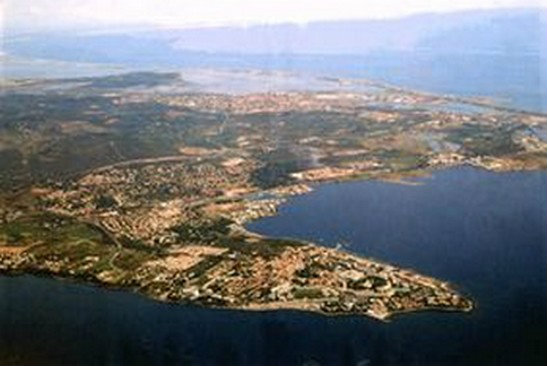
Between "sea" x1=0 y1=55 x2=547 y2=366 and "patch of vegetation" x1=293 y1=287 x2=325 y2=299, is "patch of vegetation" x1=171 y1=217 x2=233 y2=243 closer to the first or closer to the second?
"sea" x1=0 y1=55 x2=547 y2=366

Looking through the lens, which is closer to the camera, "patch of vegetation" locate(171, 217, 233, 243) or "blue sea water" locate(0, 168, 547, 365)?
"blue sea water" locate(0, 168, 547, 365)

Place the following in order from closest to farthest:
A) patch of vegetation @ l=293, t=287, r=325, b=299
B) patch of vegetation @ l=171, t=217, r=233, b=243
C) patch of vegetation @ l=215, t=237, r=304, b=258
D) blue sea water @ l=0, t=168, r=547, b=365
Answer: blue sea water @ l=0, t=168, r=547, b=365
patch of vegetation @ l=293, t=287, r=325, b=299
patch of vegetation @ l=215, t=237, r=304, b=258
patch of vegetation @ l=171, t=217, r=233, b=243

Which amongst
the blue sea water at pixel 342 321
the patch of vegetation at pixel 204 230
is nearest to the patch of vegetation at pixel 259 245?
the patch of vegetation at pixel 204 230

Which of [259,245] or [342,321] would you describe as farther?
[259,245]

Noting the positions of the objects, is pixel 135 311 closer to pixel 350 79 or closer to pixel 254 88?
pixel 254 88

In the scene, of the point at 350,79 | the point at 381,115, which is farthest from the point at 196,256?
the point at 350,79

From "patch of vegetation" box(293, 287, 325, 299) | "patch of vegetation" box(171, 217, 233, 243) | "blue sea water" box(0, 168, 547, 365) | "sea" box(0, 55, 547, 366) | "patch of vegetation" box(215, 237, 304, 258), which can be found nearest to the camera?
"blue sea water" box(0, 168, 547, 365)

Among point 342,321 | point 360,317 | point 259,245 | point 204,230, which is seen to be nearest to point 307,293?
point 342,321

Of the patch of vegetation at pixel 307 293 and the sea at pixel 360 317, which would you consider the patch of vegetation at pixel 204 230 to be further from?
the patch of vegetation at pixel 307 293

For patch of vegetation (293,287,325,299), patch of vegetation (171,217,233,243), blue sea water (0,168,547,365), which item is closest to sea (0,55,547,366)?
blue sea water (0,168,547,365)

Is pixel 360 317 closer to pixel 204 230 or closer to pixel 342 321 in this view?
pixel 342 321
